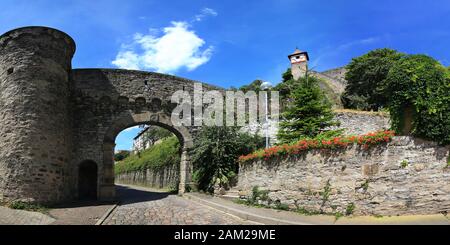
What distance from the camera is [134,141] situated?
58.9m

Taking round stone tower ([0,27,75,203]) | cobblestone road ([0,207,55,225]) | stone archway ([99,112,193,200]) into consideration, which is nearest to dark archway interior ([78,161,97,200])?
stone archway ([99,112,193,200])

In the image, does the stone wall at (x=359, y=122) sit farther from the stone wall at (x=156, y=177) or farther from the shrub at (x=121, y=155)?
the shrub at (x=121, y=155)

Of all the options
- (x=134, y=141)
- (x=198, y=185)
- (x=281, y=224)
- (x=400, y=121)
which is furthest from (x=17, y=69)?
(x=134, y=141)

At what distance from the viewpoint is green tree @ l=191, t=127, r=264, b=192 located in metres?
14.5

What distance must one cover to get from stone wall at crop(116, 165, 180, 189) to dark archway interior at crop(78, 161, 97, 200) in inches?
207

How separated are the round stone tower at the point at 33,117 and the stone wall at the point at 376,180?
8874mm

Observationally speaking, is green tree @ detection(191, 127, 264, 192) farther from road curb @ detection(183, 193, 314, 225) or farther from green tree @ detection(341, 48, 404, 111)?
green tree @ detection(341, 48, 404, 111)

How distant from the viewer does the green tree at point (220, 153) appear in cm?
1446

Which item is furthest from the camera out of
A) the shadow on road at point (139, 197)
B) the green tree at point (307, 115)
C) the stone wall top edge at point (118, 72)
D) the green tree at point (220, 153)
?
the stone wall top edge at point (118, 72)

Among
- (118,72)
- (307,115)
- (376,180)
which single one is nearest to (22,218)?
(118,72)

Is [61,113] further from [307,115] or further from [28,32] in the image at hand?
[307,115]

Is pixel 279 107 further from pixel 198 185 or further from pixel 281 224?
pixel 281 224

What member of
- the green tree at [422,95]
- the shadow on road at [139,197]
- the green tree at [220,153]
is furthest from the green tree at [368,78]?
Result: the green tree at [422,95]
